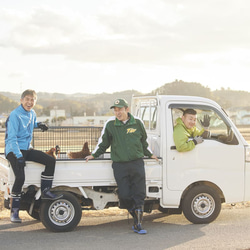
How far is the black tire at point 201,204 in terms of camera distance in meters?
7.72

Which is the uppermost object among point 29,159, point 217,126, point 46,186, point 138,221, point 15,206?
point 217,126

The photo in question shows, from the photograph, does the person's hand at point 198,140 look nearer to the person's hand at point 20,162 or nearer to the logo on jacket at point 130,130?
the logo on jacket at point 130,130

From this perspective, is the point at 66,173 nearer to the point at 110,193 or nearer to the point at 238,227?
the point at 110,193

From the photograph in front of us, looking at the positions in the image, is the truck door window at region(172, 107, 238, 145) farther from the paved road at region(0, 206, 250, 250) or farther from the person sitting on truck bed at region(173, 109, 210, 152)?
the paved road at region(0, 206, 250, 250)

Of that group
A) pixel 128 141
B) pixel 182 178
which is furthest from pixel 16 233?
pixel 182 178

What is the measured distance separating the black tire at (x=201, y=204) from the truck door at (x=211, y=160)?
0.15 m

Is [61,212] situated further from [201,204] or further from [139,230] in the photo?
[201,204]

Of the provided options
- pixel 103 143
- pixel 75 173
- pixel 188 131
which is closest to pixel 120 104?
pixel 103 143

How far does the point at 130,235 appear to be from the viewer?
7184 mm

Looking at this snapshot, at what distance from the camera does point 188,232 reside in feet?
24.0

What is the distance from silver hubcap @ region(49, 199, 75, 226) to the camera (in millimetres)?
7223

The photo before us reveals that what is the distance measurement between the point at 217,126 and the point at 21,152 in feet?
11.0

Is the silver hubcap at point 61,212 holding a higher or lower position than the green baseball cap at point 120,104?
lower

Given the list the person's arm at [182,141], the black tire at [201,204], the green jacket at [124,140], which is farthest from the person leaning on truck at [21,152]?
the black tire at [201,204]
